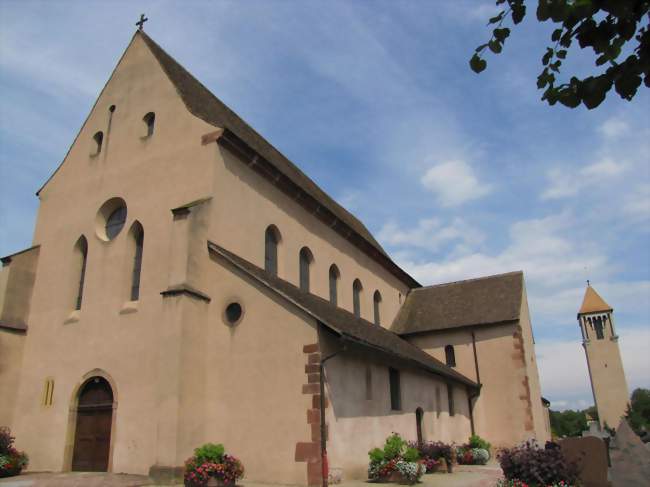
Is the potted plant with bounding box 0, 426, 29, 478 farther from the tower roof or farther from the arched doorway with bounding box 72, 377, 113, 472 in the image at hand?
the tower roof

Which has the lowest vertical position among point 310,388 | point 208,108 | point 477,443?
point 477,443

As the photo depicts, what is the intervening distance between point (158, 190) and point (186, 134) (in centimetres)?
204

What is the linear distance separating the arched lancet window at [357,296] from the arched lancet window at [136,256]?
1102 cm

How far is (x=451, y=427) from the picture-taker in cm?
2381

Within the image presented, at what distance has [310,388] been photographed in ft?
45.8

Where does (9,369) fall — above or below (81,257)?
below

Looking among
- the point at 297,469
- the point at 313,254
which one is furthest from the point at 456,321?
the point at 297,469

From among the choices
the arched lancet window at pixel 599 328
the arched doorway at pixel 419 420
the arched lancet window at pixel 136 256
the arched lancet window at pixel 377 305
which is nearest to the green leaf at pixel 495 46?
the arched lancet window at pixel 136 256

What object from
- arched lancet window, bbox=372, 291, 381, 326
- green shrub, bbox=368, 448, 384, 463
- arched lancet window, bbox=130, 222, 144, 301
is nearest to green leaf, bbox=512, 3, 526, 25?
green shrub, bbox=368, 448, 384, 463

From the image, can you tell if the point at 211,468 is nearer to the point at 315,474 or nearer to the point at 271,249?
the point at 315,474

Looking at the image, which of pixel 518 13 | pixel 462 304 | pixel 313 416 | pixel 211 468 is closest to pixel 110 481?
pixel 211 468

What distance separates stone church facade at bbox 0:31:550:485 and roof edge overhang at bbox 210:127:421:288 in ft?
0.24

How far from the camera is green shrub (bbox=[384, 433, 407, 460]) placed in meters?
15.5

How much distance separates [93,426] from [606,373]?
74710 millimetres
